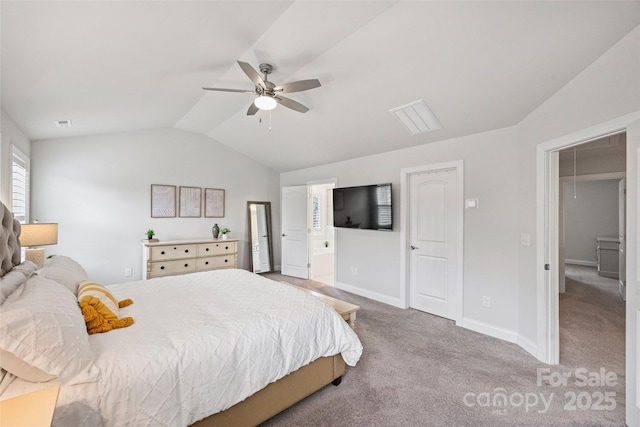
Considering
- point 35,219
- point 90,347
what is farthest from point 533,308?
point 35,219

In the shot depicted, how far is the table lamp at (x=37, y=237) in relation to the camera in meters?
2.48

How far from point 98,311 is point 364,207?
3.39 meters

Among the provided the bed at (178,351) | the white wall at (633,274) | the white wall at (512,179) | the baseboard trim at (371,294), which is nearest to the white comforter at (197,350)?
the bed at (178,351)

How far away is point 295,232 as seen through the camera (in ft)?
18.6

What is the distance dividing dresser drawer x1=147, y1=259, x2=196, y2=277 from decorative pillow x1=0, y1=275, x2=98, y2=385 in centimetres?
307

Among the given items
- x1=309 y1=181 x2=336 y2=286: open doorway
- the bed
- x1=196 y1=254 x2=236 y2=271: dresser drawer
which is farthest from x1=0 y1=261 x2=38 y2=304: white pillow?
x1=309 y1=181 x2=336 y2=286: open doorway

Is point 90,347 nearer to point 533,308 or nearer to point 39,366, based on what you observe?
point 39,366

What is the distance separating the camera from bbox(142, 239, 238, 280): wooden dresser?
4.16 metres

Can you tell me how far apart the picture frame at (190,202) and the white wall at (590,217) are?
8094mm

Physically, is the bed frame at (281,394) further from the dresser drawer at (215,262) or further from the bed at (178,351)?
the dresser drawer at (215,262)

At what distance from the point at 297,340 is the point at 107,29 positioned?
232cm

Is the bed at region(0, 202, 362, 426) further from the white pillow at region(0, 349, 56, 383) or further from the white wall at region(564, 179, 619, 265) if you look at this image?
the white wall at region(564, 179, 619, 265)

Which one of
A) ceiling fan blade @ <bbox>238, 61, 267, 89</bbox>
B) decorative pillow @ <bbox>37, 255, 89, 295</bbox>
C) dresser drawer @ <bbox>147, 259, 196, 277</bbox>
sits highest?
ceiling fan blade @ <bbox>238, 61, 267, 89</bbox>

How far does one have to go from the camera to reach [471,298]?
10.7ft
